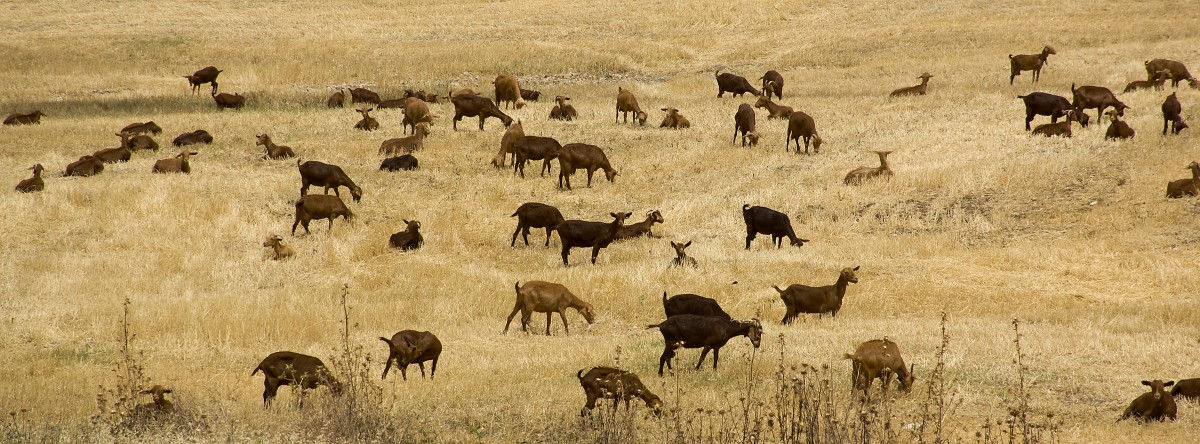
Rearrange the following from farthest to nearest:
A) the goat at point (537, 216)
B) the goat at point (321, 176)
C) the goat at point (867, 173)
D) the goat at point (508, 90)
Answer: the goat at point (508, 90)
the goat at point (867, 173)
the goat at point (321, 176)
the goat at point (537, 216)

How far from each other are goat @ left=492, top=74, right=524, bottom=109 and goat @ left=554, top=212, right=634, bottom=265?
1627cm

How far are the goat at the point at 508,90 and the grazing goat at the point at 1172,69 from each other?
20664 millimetres

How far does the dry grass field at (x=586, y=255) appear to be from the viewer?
12.3 meters

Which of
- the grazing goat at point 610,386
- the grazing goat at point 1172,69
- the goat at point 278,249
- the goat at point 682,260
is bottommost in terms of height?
the goat at point 278,249

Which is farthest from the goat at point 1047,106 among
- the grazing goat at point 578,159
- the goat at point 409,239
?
the goat at point 409,239

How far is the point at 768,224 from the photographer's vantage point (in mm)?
22109

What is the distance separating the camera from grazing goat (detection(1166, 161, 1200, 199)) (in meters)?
22.7

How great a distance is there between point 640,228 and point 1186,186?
1118 centimetres

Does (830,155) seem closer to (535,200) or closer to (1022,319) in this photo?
(535,200)

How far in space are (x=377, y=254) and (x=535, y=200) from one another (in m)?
5.14

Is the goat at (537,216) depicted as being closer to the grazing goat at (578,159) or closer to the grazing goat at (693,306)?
the grazing goat at (578,159)

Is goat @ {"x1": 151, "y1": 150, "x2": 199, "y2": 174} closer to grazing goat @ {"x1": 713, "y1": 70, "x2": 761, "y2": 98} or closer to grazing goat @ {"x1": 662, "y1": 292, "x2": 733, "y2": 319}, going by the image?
grazing goat @ {"x1": 662, "y1": 292, "x2": 733, "y2": 319}

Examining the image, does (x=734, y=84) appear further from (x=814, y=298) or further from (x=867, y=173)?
(x=814, y=298)

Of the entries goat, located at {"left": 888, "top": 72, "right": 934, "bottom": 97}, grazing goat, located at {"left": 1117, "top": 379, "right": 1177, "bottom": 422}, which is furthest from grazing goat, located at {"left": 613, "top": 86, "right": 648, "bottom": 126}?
grazing goat, located at {"left": 1117, "top": 379, "right": 1177, "bottom": 422}
